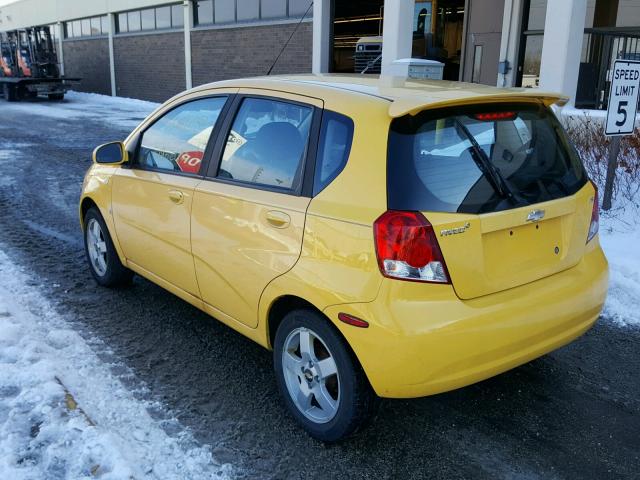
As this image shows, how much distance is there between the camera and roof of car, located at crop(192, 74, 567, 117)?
9.36 feet

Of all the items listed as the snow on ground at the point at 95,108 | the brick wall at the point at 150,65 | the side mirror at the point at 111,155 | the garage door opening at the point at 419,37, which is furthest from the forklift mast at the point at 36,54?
the side mirror at the point at 111,155

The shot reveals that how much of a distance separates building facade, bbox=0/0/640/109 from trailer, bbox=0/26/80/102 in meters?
2.02

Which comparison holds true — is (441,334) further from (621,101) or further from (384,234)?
(621,101)

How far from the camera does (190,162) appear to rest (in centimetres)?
392

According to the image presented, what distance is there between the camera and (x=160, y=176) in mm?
4141

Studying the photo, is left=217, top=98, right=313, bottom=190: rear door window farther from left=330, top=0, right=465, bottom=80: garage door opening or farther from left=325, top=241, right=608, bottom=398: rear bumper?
left=330, top=0, right=465, bottom=80: garage door opening

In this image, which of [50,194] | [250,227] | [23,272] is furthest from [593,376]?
[50,194]

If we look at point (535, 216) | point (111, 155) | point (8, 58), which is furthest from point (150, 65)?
point (535, 216)

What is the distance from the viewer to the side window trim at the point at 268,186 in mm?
3070

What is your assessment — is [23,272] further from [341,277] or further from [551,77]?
[551,77]

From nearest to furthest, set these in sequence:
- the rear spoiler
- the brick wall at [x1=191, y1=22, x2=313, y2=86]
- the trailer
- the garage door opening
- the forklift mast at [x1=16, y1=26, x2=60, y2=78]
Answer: the rear spoiler → the garage door opening → the brick wall at [x1=191, y1=22, x2=313, y2=86] → the trailer → the forklift mast at [x1=16, y1=26, x2=60, y2=78]

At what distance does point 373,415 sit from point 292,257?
0.86m

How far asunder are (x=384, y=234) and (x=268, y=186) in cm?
87

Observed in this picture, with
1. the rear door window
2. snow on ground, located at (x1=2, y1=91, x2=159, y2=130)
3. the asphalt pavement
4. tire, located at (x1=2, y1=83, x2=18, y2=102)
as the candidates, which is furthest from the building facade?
the rear door window
